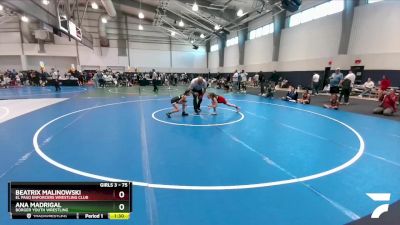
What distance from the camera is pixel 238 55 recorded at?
32.1m

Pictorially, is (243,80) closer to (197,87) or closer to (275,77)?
(275,77)

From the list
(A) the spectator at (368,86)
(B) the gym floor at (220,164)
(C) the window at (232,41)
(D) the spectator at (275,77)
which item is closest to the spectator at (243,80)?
(D) the spectator at (275,77)

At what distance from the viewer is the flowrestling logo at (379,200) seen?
9.04ft

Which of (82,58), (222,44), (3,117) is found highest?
(222,44)

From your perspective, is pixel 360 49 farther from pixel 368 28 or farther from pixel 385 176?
pixel 385 176

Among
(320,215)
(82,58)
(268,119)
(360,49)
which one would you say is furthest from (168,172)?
(82,58)

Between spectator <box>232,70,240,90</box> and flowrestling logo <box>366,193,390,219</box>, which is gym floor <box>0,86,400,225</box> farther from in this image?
spectator <box>232,70,240,90</box>

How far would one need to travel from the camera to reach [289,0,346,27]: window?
17.4 meters

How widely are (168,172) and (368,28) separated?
17957 millimetres

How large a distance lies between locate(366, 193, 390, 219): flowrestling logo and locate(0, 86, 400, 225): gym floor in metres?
0.06
